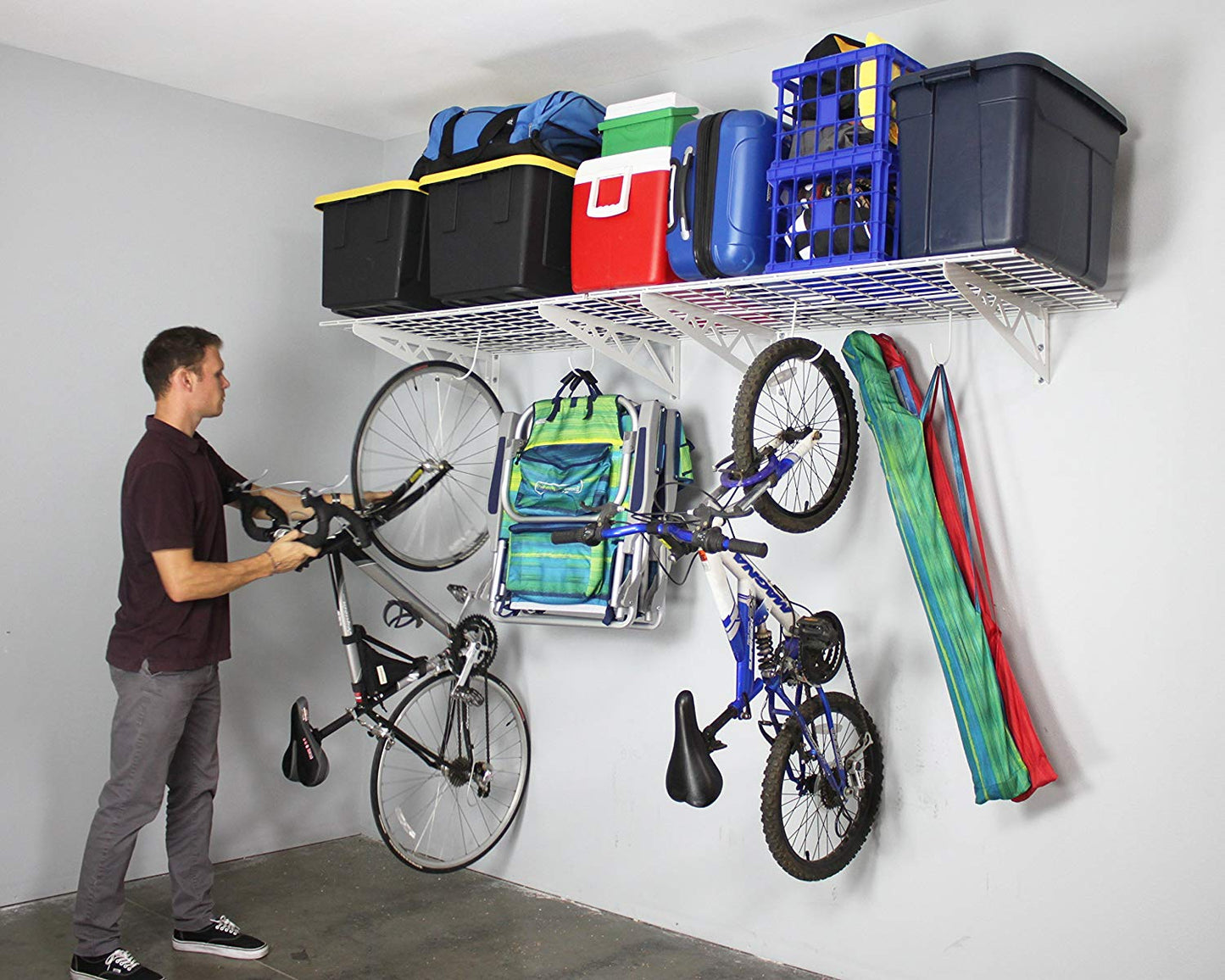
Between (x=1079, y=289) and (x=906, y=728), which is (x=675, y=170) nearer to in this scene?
(x=1079, y=289)

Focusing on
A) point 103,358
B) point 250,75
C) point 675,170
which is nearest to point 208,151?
point 250,75

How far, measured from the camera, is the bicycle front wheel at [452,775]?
3.79 meters

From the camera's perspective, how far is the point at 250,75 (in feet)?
12.6

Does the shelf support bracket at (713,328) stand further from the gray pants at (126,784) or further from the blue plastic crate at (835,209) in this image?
the gray pants at (126,784)

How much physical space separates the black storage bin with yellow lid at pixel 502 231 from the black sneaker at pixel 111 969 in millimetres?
2046

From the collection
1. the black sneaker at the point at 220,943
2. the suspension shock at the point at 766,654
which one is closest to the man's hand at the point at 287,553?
the black sneaker at the point at 220,943

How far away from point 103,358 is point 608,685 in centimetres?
198

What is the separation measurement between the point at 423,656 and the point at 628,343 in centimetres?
137

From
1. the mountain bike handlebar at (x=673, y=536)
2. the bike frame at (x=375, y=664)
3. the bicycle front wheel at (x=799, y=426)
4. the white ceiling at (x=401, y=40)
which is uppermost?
the white ceiling at (x=401, y=40)

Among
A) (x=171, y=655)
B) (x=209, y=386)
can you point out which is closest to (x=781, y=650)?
(x=171, y=655)

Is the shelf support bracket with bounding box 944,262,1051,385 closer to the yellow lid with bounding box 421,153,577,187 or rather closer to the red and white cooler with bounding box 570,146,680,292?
the red and white cooler with bounding box 570,146,680,292

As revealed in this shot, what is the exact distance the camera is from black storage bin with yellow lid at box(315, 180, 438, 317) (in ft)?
11.8

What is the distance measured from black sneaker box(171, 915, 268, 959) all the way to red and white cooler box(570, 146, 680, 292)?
83.1 inches

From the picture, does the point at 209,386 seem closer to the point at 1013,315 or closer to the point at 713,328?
the point at 713,328
